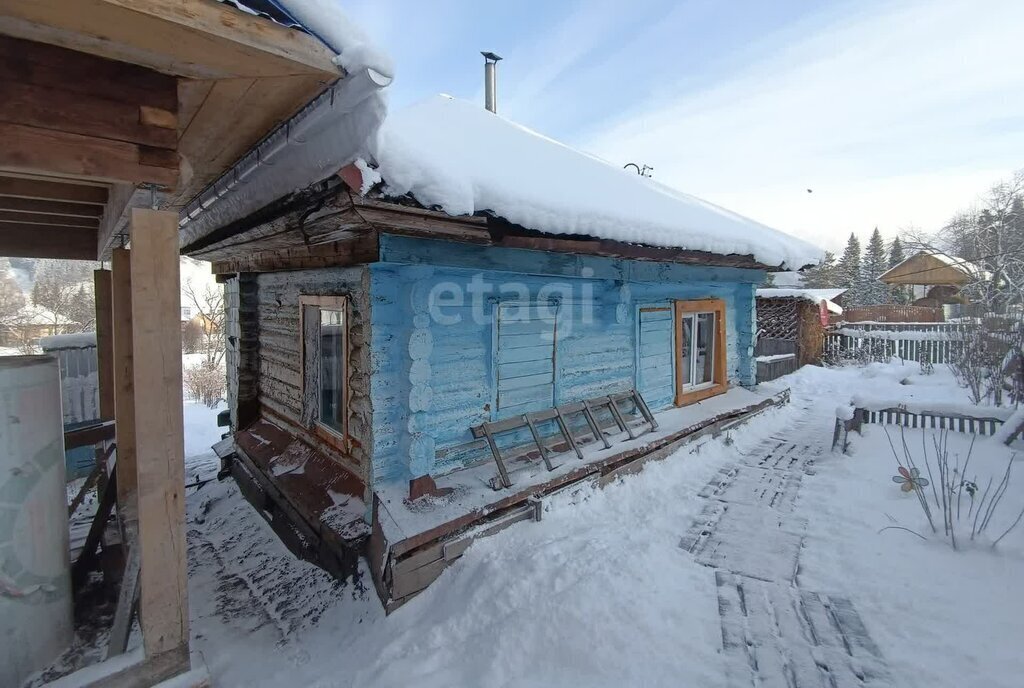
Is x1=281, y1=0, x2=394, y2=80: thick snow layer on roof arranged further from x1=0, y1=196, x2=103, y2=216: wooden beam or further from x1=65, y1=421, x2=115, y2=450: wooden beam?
x1=65, y1=421, x2=115, y2=450: wooden beam

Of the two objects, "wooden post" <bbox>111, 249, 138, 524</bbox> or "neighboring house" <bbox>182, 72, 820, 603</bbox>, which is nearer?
"wooden post" <bbox>111, 249, 138, 524</bbox>

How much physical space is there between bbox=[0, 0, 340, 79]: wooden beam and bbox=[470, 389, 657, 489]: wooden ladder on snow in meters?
3.16

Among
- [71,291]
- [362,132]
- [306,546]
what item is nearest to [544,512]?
[306,546]

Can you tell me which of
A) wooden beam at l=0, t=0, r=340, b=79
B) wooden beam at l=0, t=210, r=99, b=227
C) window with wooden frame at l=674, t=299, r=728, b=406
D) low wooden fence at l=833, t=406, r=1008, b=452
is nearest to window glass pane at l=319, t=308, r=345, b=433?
wooden beam at l=0, t=210, r=99, b=227

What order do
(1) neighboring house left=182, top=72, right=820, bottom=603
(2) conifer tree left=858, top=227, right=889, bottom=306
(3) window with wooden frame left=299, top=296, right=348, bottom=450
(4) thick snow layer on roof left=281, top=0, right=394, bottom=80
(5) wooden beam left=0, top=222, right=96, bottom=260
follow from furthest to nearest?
(2) conifer tree left=858, top=227, right=889, bottom=306 < (5) wooden beam left=0, top=222, right=96, bottom=260 < (3) window with wooden frame left=299, top=296, right=348, bottom=450 < (1) neighboring house left=182, top=72, right=820, bottom=603 < (4) thick snow layer on roof left=281, top=0, right=394, bottom=80

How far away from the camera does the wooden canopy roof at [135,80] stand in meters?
1.67

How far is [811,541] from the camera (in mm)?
4148

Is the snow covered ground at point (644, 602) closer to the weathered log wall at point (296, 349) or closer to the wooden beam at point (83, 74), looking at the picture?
the weathered log wall at point (296, 349)

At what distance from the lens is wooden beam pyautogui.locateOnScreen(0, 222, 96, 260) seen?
497cm

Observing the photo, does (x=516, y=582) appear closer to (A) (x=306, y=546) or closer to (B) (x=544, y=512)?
(B) (x=544, y=512)

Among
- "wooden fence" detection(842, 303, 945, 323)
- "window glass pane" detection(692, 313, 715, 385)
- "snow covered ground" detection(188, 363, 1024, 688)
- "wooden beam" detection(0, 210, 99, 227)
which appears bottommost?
"snow covered ground" detection(188, 363, 1024, 688)

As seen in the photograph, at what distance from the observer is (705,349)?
7.89 m

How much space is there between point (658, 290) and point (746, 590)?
395 centimetres

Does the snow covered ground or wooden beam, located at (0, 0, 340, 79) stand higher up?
wooden beam, located at (0, 0, 340, 79)
